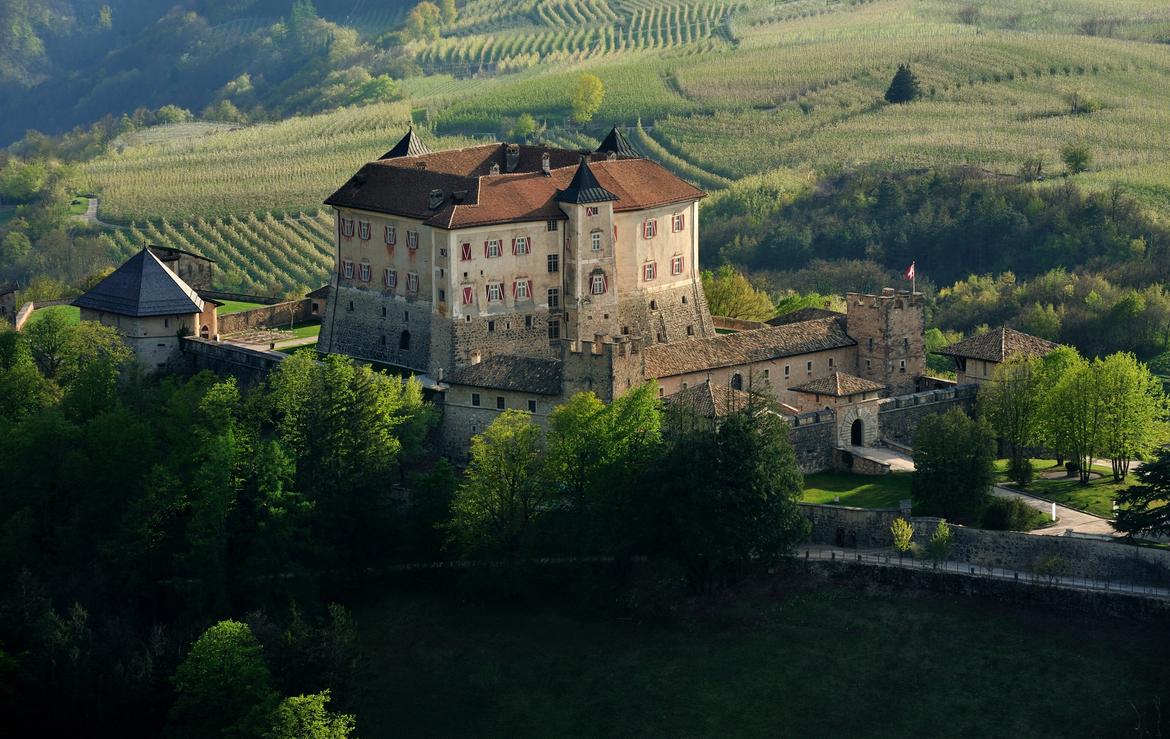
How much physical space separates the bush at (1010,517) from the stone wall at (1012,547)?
1211mm

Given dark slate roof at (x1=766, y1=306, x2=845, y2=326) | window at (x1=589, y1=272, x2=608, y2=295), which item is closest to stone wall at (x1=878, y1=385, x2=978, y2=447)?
dark slate roof at (x1=766, y1=306, x2=845, y2=326)

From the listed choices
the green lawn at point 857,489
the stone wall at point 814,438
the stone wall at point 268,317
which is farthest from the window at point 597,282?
the stone wall at point 268,317

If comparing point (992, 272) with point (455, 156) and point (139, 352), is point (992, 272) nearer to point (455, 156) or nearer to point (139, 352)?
point (455, 156)

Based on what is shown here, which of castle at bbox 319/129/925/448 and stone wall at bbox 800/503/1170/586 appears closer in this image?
stone wall at bbox 800/503/1170/586

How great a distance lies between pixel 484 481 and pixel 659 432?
6811 mm

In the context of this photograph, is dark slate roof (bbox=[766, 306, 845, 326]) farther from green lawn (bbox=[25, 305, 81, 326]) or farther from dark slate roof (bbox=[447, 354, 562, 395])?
green lawn (bbox=[25, 305, 81, 326])

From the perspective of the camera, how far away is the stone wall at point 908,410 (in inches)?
3467

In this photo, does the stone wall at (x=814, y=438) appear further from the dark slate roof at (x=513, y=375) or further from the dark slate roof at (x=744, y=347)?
the dark slate roof at (x=513, y=375)

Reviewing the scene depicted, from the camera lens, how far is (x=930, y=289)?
133250mm

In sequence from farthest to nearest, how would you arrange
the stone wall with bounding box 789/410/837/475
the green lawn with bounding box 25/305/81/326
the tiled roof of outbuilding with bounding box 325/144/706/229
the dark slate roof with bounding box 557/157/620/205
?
the green lawn with bounding box 25/305/81/326, the dark slate roof with bounding box 557/157/620/205, the tiled roof of outbuilding with bounding box 325/144/706/229, the stone wall with bounding box 789/410/837/475

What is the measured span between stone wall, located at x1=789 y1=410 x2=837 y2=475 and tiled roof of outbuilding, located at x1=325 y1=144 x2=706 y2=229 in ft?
45.6

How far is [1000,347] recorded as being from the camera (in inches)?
3536

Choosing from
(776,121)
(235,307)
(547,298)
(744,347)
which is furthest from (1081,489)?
(776,121)

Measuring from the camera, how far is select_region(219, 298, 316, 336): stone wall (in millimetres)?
103000
